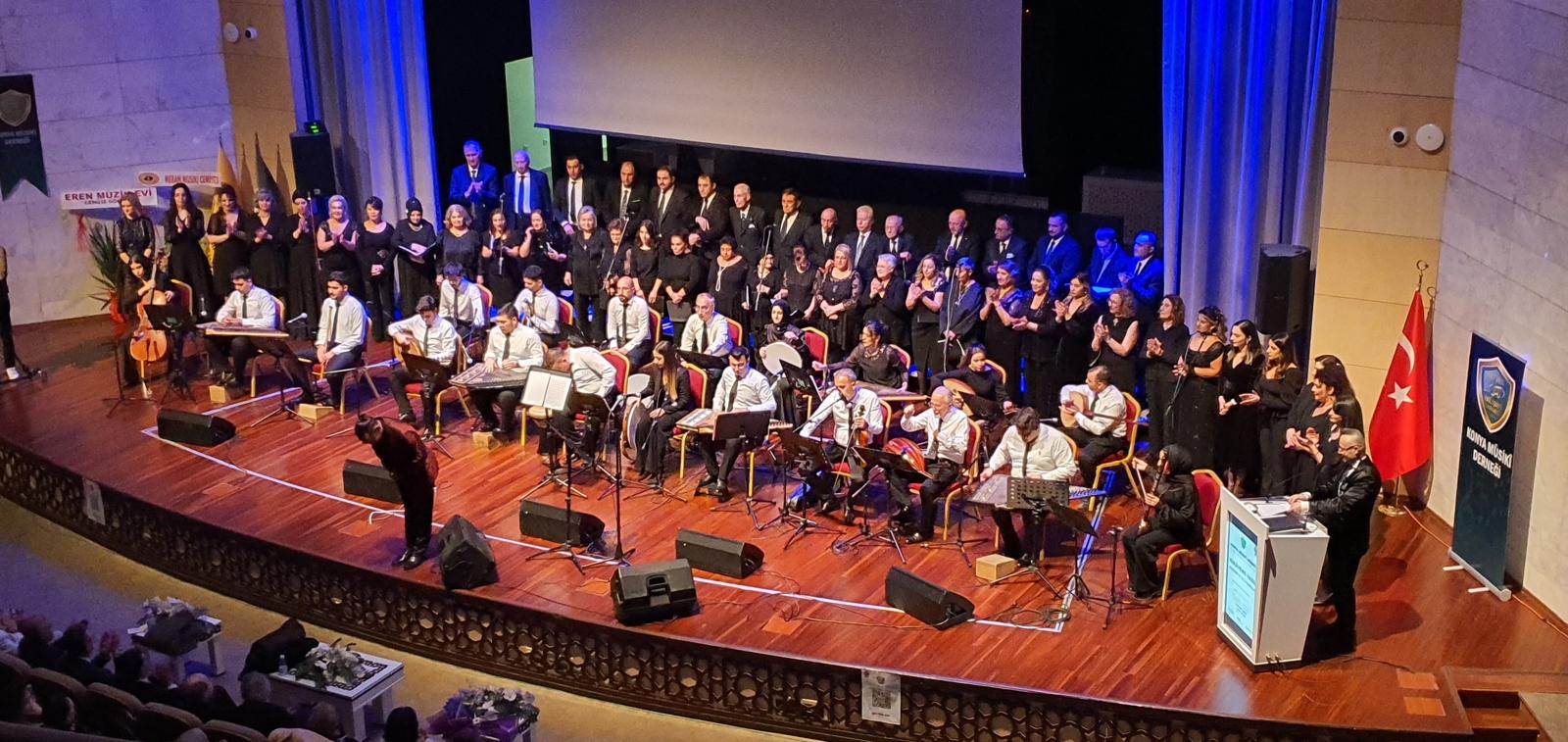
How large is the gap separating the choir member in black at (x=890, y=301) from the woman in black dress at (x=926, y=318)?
0.17 ft

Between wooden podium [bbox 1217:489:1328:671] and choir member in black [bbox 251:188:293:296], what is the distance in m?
9.03

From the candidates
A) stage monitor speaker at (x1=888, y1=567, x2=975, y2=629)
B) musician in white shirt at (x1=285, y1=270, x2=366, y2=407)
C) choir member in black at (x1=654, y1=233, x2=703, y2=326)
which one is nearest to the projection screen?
choir member in black at (x1=654, y1=233, x2=703, y2=326)

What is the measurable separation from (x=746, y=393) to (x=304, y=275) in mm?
5341

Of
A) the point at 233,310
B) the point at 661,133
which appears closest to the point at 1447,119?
the point at 661,133

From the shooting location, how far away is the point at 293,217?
49.1 feet

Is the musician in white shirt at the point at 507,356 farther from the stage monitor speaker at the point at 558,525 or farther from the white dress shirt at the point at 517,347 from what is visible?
the stage monitor speaker at the point at 558,525

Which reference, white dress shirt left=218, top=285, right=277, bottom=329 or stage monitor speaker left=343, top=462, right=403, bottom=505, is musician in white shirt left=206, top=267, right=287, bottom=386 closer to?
white dress shirt left=218, top=285, right=277, bottom=329

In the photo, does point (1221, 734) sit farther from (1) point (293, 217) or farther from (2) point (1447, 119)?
(1) point (293, 217)

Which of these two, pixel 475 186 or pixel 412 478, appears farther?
pixel 475 186

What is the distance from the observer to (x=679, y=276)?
1291cm

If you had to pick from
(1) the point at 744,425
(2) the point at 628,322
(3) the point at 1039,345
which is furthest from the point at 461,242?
(3) the point at 1039,345

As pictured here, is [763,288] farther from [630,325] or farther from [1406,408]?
[1406,408]

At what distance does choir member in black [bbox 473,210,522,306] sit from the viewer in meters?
13.4

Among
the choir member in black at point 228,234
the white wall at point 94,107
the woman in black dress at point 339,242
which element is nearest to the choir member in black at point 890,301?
the woman in black dress at point 339,242
